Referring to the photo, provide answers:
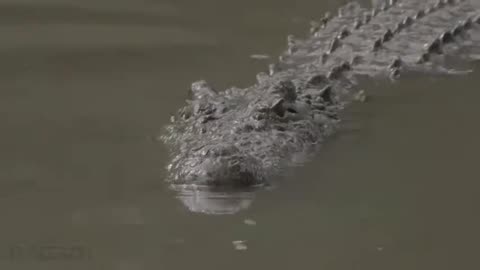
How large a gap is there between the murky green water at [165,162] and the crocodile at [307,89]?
122mm

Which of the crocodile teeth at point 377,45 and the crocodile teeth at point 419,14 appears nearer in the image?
the crocodile teeth at point 377,45

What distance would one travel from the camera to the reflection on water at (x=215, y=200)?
4.74 meters

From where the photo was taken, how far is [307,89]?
6215 millimetres

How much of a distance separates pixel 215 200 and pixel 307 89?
5.30 feet

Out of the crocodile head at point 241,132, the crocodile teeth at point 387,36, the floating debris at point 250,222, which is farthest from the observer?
the crocodile teeth at point 387,36

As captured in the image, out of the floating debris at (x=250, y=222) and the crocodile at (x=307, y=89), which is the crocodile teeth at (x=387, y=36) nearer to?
the crocodile at (x=307, y=89)

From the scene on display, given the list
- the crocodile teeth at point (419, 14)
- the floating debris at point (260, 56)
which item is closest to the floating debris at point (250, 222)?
the floating debris at point (260, 56)

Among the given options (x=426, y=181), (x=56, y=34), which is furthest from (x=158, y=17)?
(x=426, y=181)

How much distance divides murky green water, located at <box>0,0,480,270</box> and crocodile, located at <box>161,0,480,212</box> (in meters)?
0.12

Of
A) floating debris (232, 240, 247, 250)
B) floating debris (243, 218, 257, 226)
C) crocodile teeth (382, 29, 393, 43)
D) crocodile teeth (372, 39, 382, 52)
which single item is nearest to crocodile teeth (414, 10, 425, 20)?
crocodile teeth (382, 29, 393, 43)

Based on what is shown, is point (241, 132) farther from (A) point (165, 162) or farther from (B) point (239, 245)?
(B) point (239, 245)

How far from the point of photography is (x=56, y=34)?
7.34 meters

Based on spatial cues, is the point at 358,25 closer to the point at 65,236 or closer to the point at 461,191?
the point at 461,191

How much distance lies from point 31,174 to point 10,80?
5.01 ft
